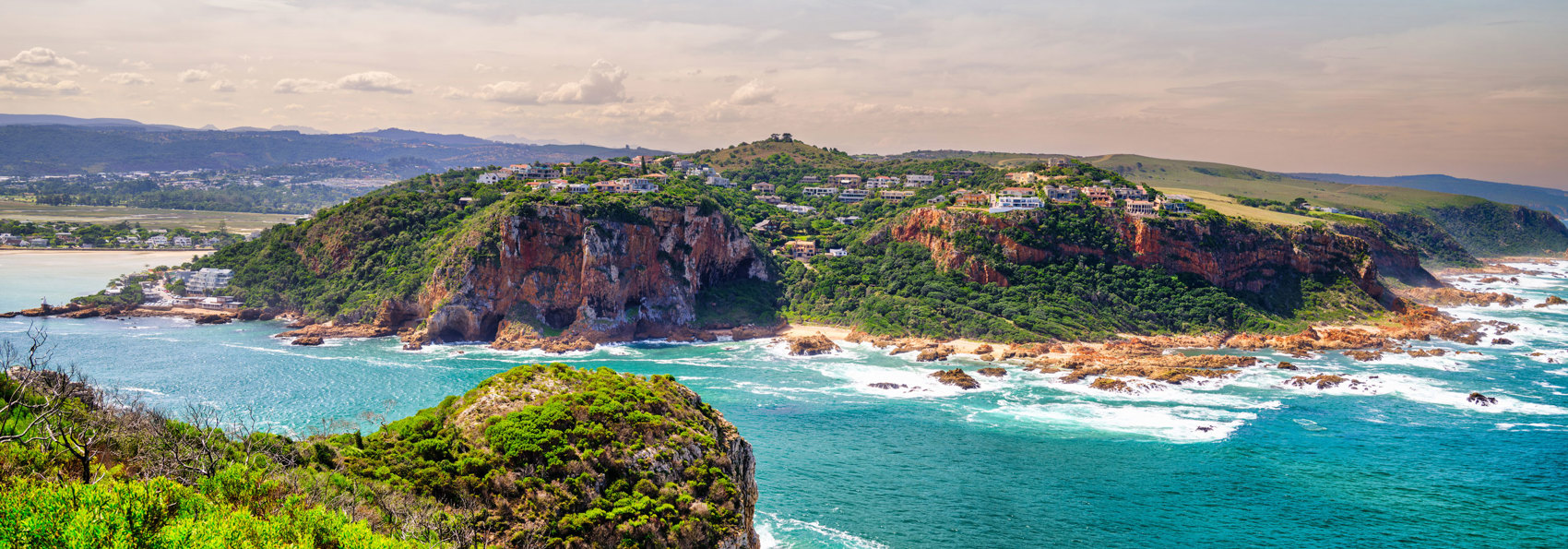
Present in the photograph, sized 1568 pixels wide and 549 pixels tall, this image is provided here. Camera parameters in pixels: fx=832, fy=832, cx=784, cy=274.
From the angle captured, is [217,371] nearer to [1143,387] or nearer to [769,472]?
[769,472]

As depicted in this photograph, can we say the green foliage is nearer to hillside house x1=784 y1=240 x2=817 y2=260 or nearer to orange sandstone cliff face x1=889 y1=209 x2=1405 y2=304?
orange sandstone cliff face x1=889 y1=209 x2=1405 y2=304

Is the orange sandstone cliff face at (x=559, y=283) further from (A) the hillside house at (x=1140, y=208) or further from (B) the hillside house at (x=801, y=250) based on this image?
(A) the hillside house at (x=1140, y=208)

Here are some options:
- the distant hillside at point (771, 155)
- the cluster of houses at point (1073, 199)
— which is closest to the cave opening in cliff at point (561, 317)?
the cluster of houses at point (1073, 199)

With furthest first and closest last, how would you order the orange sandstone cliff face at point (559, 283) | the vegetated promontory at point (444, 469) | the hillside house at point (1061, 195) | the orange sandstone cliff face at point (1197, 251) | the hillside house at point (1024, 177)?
the hillside house at point (1024, 177), the hillside house at point (1061, 195), the orange sandstone cliff face at point (1197, 251), the orange sandstone cliff face at point (559, 283), the vegetated promontory at point (444, 469)

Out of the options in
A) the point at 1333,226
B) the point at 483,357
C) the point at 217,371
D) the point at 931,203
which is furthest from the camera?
the point at 1333,226

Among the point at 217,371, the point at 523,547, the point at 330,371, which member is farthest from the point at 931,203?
the point at 523,547

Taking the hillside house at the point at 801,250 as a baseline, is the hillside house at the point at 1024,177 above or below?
above

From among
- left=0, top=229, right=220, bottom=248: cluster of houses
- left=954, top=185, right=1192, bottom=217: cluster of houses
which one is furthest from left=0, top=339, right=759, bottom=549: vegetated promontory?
left=0, top=229, right=220, bottom=248: cluster of houses
